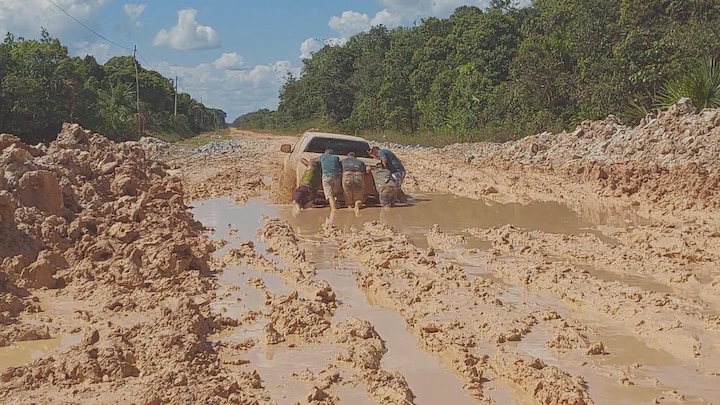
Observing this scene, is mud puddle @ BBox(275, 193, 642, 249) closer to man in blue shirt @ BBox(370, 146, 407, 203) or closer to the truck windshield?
man in blue shirt @ BBox(370, 146, 407, 203)

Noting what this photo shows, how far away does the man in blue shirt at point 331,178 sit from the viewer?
11.9 m

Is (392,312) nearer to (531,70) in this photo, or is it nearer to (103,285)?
(103,285)

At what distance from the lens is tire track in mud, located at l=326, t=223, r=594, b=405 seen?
4.20 metres

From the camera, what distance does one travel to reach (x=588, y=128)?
61.0 feet

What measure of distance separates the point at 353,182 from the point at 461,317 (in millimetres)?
6536

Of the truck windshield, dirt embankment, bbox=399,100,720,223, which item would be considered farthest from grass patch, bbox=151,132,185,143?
the truck windshield

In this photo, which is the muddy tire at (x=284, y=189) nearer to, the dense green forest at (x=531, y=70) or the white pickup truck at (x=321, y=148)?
the white pickup truck at (x=321, y=148)

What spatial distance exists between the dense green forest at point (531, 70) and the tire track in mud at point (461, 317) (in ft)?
40.5

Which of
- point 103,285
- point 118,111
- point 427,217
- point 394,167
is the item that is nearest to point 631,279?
point 427,217

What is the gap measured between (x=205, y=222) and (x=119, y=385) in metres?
6.71

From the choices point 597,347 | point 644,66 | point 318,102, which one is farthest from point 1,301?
point 318,102

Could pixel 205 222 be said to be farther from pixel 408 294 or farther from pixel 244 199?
pixel 408 294

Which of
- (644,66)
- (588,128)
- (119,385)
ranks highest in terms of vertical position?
(644,66)

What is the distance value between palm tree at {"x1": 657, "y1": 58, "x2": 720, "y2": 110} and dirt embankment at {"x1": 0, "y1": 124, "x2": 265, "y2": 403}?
40.6 ft
